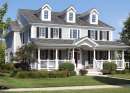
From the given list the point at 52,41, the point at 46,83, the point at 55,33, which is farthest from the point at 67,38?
the point at 46,83

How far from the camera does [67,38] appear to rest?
101 feet

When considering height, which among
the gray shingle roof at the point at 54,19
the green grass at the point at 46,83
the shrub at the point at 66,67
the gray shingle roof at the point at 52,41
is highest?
the gray shingle roof at the point at 54,19

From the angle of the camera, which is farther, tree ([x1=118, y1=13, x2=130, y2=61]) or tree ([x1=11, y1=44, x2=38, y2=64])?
tree ([x1=118, y1=13, x2=130, y2=61])

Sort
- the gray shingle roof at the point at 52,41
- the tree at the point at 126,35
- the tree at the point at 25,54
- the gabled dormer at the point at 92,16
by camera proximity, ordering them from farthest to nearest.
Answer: the tree at the point at 126,35, the gabled dormer at the point at 92,16, the gray shingle roof at the point at 52,41, the tree at the point at 25,54

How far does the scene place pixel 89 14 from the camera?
3328cm

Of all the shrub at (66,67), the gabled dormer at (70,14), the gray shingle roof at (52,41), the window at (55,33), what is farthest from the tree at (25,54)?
the gabled dormer at (70,14)

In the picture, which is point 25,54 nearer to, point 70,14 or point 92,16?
point 70,14

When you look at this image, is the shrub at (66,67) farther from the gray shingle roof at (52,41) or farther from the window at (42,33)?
the window at (42,33)

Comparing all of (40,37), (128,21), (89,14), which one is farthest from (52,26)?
(128,21)

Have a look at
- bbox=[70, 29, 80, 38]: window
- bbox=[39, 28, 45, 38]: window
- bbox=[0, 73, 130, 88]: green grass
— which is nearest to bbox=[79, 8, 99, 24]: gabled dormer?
bbox=[70, 29, 80, 38]: window

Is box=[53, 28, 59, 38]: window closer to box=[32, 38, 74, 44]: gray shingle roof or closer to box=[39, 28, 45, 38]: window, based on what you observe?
box=[32, 38, 74, 44]: gray shingle roof

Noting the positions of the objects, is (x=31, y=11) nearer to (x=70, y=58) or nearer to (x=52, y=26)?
(x=52, y=26)

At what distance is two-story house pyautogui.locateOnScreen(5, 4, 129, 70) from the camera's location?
28269 mm

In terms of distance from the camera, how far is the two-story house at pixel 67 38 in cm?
2827
